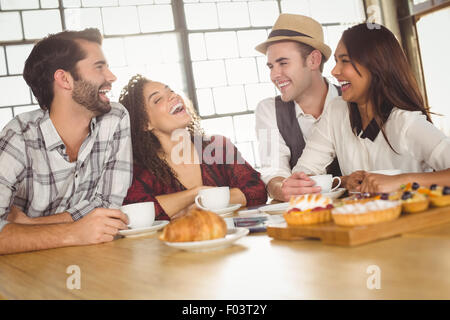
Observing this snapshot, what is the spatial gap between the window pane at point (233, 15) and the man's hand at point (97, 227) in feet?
14.2

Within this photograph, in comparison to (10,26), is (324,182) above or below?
below

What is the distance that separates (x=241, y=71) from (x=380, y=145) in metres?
3.63

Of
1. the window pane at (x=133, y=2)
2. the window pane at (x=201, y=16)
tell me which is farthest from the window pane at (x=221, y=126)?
the window pane at (x=133, y=2)

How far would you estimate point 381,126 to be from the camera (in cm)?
205

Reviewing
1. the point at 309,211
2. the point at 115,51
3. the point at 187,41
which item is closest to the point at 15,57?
the point at 115,51

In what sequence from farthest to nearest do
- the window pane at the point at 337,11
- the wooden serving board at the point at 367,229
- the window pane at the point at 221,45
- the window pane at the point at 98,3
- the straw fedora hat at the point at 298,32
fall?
the window pane at the point at 337,11 < the window pane at the point at 221,45 < the window pane at the point at 98,3 < the straw fedora hat at the point at 298,32 < the wooden serving board at the point at 367,229

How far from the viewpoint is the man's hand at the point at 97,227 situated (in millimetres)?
1489

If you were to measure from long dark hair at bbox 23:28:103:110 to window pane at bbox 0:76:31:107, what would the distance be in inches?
104

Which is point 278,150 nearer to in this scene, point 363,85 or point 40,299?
point 363,85

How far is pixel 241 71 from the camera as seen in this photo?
557cm

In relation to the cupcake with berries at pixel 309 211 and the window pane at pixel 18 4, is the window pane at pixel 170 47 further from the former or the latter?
the cupcake with berries at pixel 309 211

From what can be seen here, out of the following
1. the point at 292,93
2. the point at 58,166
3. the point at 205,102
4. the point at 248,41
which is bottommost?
the point at 58,166

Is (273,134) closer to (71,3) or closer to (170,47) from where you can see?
(170,47)
